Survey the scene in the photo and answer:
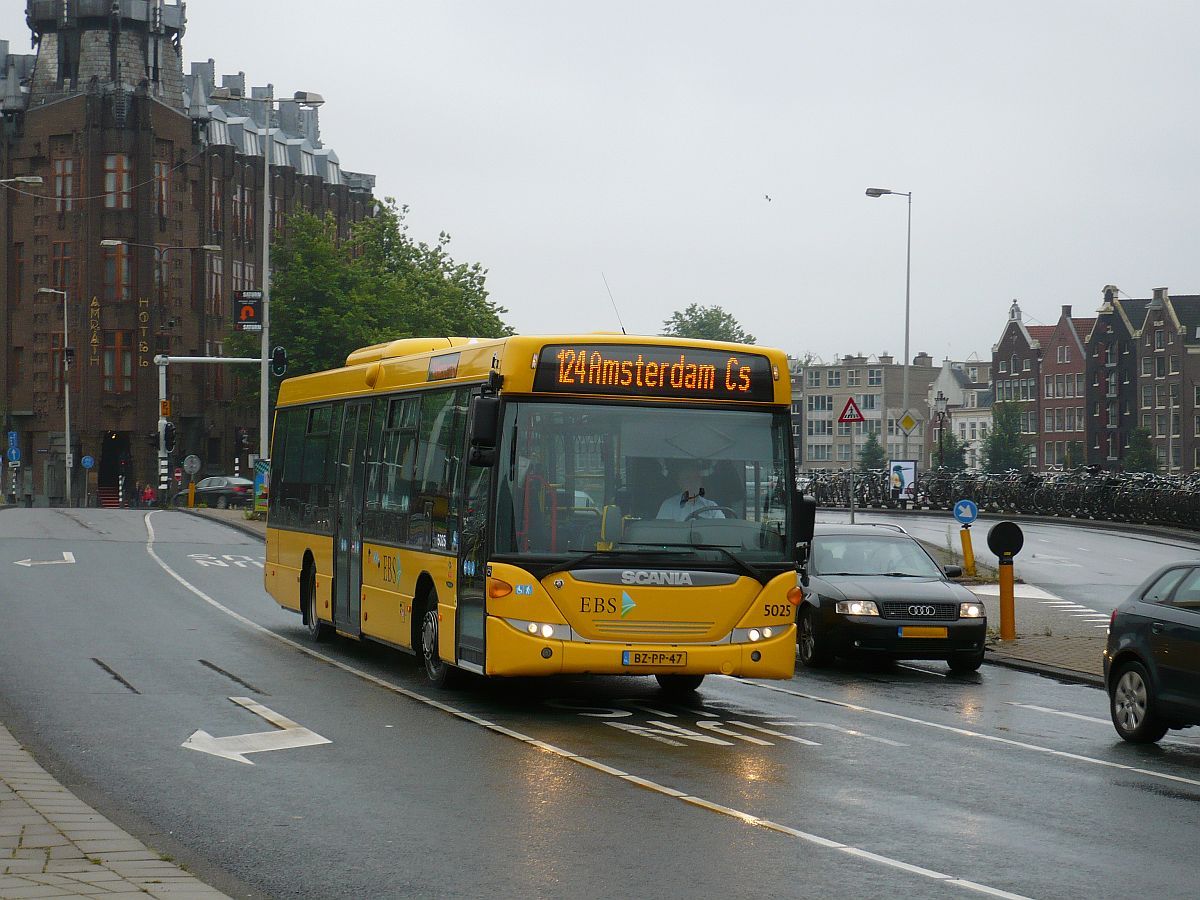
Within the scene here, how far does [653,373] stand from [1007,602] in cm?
965

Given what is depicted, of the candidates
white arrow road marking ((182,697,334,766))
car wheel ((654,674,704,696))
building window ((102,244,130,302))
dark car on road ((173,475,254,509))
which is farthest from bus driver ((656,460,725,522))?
building window ((102,244,130,302))

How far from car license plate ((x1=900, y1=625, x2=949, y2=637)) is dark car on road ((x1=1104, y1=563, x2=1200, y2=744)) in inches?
172

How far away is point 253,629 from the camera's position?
2056cm

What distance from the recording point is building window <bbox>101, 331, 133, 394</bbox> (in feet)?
270

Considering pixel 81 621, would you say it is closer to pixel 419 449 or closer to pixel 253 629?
pixel 253 629

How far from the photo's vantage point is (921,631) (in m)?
17.4

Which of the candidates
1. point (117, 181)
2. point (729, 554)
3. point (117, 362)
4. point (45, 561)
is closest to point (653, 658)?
point (729, 554)

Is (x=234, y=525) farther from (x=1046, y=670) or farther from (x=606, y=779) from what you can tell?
(x=606, y=779)

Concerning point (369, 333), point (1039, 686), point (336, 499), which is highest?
point (369, 333)

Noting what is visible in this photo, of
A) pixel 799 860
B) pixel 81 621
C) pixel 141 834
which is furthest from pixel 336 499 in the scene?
pixel 799 860

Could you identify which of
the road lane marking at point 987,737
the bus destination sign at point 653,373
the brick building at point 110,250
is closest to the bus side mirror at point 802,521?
the bus destination sign at point 653,373

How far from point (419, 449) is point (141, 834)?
7.13 m

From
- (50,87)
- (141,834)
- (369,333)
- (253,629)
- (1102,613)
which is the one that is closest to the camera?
(141,834)

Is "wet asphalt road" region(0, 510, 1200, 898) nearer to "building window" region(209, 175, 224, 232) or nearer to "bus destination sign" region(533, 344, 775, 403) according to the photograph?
"bus destination sign" region(533, 344, 775, 403)
